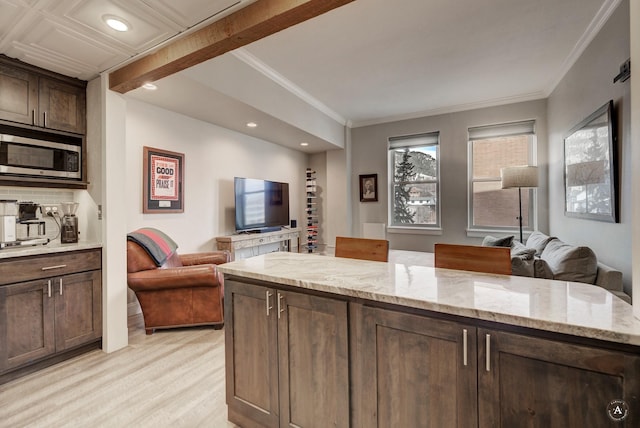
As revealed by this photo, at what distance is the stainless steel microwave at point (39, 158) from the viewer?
226cm

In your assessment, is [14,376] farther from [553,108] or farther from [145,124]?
[553,108]

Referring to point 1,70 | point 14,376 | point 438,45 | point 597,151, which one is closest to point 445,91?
point 438,45

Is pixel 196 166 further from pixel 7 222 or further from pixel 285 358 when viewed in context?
pixel 285 358

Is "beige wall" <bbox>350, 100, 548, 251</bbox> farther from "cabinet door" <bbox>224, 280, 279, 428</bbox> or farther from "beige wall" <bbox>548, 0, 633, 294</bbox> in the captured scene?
"cabinet door" <bbox>224, 280, 279, 428</bbox>

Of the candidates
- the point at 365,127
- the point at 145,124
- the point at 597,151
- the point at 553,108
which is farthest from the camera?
the point at 365,127

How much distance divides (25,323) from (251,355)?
6.23ft

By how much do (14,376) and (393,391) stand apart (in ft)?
9.04

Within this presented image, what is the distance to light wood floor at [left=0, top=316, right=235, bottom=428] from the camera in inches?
68.7

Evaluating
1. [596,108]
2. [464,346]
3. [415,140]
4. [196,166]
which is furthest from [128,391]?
[415,140]

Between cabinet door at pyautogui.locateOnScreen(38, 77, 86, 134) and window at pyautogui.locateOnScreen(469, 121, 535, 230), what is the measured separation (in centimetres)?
512

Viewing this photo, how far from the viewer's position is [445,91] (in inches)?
164

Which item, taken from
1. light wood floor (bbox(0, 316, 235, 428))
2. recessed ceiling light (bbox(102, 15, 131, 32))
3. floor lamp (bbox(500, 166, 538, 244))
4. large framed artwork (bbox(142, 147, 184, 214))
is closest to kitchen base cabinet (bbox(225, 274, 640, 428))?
light wood floor (bbox(0, 316, 235, 428))

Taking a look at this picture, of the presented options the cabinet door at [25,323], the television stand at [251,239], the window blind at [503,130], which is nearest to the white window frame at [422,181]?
the window blind at [503,130]

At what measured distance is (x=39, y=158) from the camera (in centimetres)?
243
